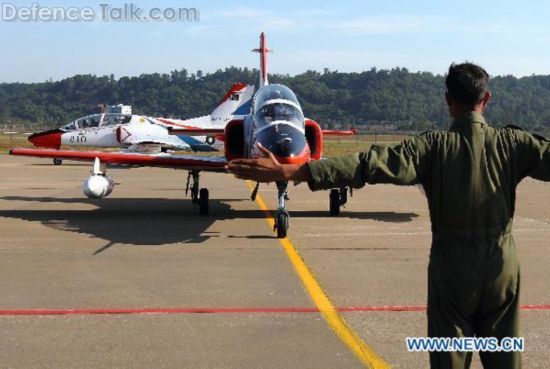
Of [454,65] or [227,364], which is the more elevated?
[454,65]

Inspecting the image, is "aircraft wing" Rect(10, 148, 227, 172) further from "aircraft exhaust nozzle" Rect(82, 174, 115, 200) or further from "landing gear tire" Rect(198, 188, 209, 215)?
"aircraft exhaust nozzle" Rect(82, 174, 115, 200)

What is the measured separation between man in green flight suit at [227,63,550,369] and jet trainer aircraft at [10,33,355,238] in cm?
764

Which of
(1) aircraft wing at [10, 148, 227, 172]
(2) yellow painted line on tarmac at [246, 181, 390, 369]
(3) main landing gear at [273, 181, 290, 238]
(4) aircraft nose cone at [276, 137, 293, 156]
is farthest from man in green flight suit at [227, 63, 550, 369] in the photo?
(1) aircraft wing at [10, 148, 227, 172]

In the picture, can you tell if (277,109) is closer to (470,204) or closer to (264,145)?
(264,145)

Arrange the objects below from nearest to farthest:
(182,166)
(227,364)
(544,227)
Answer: (227,364)
(544,227)
(182,166)

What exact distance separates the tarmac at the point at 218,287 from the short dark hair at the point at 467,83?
2.55m

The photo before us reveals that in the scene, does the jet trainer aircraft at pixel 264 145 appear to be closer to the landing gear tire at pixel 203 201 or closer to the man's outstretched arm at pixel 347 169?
the landing gear tire at pixel 203 201

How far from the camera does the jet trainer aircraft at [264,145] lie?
1178 centimetres

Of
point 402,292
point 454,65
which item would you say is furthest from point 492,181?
point 402,292

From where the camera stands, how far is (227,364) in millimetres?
5379

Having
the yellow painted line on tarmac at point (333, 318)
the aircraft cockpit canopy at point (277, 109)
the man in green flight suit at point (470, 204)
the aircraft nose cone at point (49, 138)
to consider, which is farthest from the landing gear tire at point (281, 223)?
the aircraft nose cone at point (49, 138)

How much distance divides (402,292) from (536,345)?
219 cm

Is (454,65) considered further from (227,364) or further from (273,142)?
(273,142)

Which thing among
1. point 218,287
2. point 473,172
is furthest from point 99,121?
point 473,172
